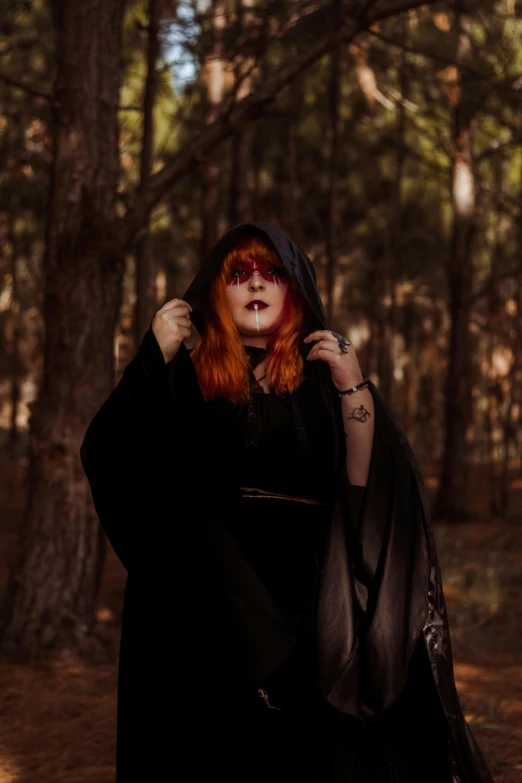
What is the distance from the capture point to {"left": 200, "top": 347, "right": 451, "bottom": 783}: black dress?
9.55 feet

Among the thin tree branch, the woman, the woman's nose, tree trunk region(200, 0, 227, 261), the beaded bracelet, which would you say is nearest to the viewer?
the woman

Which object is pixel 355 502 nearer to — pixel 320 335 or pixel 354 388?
pixel 354 388

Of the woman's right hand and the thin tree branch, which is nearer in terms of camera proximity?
the woman's right hand

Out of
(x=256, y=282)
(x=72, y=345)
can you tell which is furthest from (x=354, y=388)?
(x=72, y=345)

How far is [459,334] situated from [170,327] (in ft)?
35.9

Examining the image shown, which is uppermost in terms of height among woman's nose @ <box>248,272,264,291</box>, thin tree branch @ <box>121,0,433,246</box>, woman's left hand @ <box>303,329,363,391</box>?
thin tree branch @ <box>121,0,433,246</box>

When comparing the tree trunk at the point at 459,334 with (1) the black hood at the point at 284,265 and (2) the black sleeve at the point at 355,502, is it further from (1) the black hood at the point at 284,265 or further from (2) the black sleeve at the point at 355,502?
(2) the black sleeve at the point at 355,502

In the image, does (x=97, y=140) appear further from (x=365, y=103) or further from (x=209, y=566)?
(x=365, y=103)

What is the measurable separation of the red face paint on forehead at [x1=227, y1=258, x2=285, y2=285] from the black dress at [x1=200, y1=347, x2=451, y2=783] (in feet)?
1.21

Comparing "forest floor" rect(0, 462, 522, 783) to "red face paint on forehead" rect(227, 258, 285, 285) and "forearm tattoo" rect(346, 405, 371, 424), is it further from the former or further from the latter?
"red face paint on forehead" rect(227, 258, 285, 285)

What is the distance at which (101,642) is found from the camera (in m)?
6.34

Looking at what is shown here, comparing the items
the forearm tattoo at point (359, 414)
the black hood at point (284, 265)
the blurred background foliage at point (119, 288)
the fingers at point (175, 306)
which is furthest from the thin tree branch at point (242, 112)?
the forearm tattoo at point (359, 414)

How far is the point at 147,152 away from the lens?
743 centimetres

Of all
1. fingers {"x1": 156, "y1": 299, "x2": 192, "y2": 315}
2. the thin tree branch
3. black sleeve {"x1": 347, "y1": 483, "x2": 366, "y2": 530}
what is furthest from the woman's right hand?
the thin tree branch
